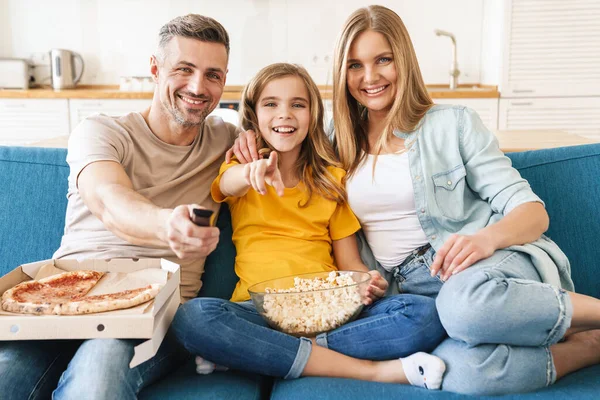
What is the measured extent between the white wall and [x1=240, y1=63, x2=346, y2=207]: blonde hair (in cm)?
292

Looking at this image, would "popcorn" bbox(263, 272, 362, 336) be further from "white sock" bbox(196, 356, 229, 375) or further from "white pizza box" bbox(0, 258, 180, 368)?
"white pizza box" bbox(0, 258, 180, 368)

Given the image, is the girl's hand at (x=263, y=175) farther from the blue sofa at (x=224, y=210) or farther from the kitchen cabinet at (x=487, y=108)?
the kitchen cabinet at (x=487, y=108)

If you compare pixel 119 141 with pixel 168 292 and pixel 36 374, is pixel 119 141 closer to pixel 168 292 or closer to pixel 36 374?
pixel 168 292

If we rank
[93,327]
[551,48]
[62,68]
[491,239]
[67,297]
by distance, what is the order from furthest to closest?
[62,68], [551,48], [491,239], [67,297], [93,327]

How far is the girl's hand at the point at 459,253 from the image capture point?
148cm

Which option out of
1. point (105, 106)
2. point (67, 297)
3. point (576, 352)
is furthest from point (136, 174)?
point (105, 106)

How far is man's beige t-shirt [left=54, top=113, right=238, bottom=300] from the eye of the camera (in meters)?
1.58

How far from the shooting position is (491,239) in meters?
1.51

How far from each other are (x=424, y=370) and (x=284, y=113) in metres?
0.80

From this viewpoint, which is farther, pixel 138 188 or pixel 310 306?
pixel 138 188

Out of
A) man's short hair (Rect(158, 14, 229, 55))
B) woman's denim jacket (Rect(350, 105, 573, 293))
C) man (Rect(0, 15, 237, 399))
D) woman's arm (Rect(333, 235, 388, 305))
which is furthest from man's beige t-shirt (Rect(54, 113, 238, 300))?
woman's denim jacket (Rect(350, 105, 573, 293))

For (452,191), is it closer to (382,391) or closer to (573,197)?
(573,197)

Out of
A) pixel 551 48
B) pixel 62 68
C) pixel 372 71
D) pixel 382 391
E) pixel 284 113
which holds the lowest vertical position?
pixel 382 391

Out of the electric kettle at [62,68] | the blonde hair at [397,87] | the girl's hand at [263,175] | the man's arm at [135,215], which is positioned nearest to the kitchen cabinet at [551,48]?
the blonde hair at [397,87]
